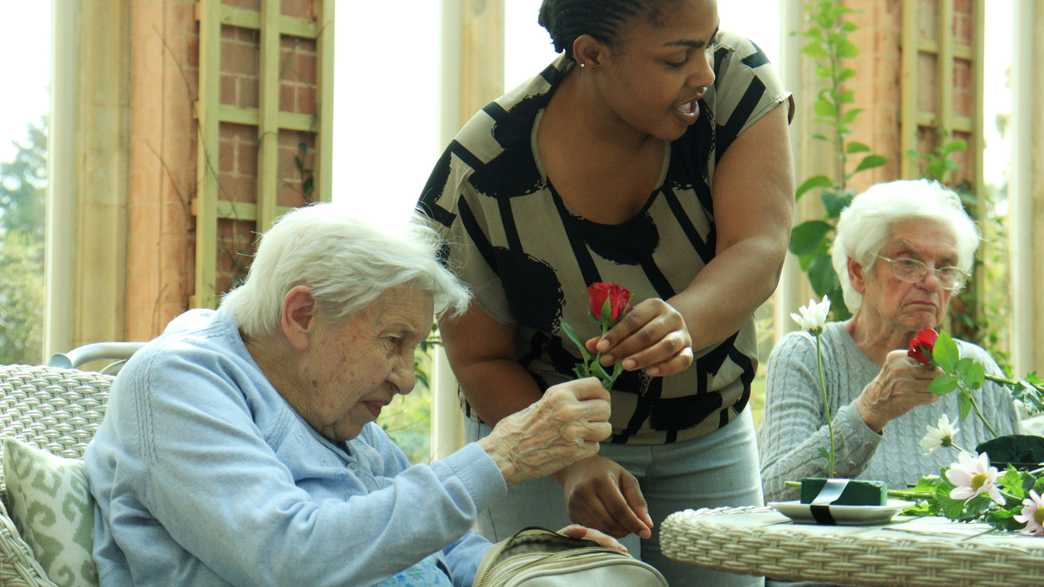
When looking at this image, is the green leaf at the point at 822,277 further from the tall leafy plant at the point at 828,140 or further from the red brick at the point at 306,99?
the red brick at the point at 306,99

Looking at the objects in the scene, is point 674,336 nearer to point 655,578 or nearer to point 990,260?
point 655,578

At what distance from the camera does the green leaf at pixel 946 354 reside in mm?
1942

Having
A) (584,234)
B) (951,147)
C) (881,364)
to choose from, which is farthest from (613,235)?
(951,147)

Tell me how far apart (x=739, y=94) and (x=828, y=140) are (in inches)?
121

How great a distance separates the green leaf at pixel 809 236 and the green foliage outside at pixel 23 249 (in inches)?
99.5

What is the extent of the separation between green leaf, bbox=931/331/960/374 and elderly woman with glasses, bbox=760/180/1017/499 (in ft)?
1.83

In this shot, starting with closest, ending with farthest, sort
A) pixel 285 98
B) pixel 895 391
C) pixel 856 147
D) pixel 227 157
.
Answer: pixel 895 391
pixel 227 157
pixel 285 98
pixel 856 147

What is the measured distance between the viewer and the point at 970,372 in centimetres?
193

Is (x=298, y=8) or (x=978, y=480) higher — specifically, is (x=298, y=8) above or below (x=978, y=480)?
above

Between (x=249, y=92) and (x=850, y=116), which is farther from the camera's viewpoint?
(x=850, y=116)

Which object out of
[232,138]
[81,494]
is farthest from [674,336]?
[232,138]

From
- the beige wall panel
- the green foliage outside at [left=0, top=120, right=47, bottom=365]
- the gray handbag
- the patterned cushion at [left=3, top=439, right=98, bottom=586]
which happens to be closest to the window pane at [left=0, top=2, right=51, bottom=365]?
the green foliage outside at [left=0, top=120, right=47, bottom=365]

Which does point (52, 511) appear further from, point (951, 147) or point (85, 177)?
point (951, 147)

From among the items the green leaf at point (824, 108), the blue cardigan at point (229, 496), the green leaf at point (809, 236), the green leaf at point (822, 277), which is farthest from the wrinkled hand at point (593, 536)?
the green leaf at point (824, 108)
